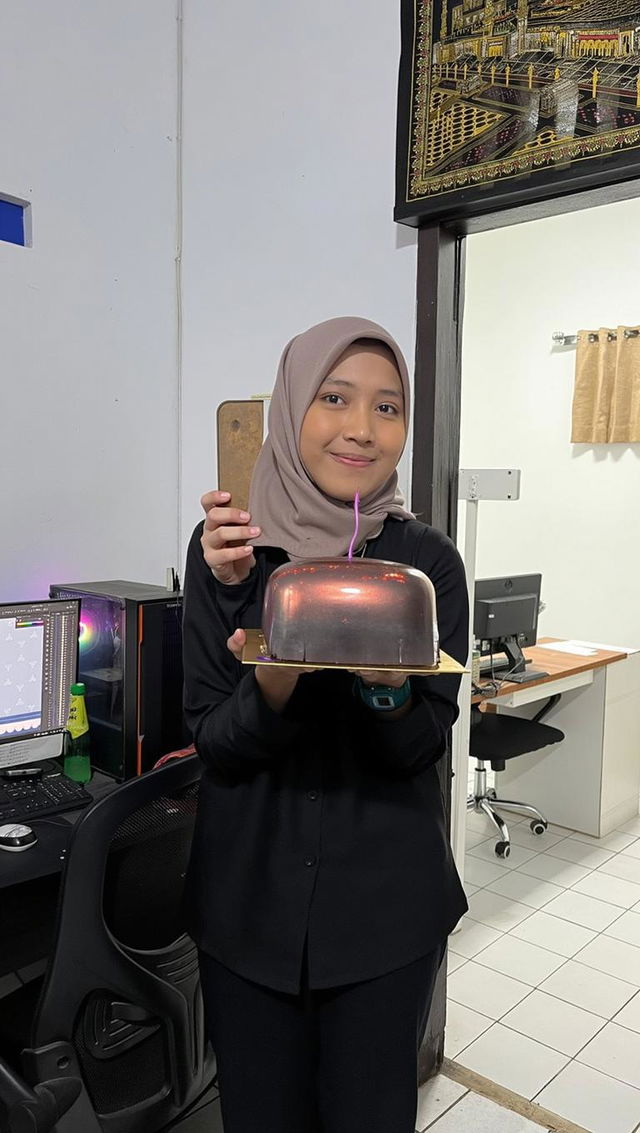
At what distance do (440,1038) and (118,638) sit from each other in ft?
3.99

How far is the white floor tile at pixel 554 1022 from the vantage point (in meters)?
2.19

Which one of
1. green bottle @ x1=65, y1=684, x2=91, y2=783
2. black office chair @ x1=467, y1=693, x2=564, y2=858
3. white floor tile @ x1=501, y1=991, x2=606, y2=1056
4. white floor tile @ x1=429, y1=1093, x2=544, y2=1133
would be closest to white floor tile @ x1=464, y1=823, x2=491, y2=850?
black office chair @ x1=467, y1=693, x2=564, y2=858

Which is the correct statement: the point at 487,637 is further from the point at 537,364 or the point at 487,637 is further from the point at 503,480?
the point at 537,364

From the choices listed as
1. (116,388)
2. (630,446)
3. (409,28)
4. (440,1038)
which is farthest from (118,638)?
(630,446)

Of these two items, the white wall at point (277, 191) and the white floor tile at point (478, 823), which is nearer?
the white wall at point (277, 191)

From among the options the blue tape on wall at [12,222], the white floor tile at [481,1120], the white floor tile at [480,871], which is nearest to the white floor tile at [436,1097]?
the white floor tile at [481,1120]

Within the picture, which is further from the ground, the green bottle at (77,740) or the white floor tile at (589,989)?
the green bottle at (77,740)

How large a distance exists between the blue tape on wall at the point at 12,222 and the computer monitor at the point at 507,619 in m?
1.93

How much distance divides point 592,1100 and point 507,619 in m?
1.69

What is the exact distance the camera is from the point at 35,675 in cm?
186

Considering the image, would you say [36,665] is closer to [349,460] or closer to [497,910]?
[349,460]

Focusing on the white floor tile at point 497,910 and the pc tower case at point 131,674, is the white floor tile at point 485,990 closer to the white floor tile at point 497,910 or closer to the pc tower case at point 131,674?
the white floor tile at point 497,910

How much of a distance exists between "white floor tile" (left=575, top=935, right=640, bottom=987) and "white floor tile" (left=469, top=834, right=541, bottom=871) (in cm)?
54

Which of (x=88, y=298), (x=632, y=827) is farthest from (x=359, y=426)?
(x=632, y=827)
